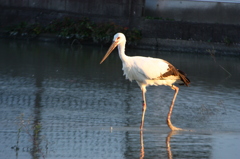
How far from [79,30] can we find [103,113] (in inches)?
448

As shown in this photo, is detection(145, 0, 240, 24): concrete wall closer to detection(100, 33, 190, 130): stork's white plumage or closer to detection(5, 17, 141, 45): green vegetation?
detection(5, 17, 141, 45): green vegetation

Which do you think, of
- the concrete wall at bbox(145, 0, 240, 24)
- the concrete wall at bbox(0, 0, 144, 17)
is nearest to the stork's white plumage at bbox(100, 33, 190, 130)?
the concrete wall at bbox(0, 0, 144, 17)

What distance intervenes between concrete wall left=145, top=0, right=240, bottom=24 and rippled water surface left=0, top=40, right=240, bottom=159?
5.48m

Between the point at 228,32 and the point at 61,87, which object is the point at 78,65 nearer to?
the point at 61,87

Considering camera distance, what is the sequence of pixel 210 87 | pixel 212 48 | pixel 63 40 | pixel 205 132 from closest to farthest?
pixel 205 132 → pixel 210 87 → pixel 212 48 → pixel 63 40

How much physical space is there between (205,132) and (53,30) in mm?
13632

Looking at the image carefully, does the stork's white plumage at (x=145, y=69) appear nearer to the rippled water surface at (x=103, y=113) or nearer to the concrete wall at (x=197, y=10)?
the rippled water surface at (x=103, y=113)

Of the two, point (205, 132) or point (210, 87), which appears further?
point (210, 87)

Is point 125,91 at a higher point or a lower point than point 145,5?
lower

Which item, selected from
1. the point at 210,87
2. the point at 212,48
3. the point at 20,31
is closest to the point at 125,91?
the point at 210,87

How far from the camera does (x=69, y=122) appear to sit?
28.3ft

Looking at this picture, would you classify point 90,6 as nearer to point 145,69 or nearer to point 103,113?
point 103,113

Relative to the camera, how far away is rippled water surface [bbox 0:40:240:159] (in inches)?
284

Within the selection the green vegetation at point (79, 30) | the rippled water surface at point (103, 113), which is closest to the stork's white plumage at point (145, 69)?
the rippled water surface at point (103, 113)
